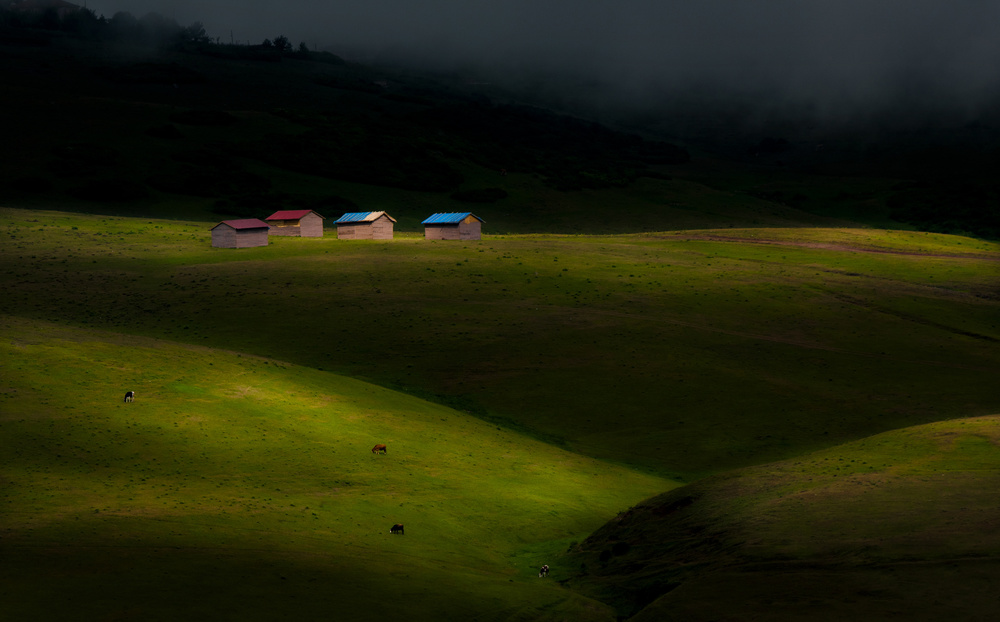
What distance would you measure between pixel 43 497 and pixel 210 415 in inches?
487

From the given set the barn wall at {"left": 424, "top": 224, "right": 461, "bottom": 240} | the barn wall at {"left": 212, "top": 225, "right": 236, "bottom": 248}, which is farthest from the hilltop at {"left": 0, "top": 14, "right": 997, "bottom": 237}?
the barn wall at {"left": 212, "top": 225, "right": 236, "bottom": 248}

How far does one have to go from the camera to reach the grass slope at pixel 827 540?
18641mm

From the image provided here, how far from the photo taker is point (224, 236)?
90812mm

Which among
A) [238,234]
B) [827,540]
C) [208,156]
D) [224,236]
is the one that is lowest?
[827,540]

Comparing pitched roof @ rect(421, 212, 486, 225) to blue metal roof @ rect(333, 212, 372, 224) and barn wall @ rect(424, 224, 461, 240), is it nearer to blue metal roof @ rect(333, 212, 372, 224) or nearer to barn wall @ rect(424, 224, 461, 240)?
barn wall @ rect(424, 224, 461, 240)

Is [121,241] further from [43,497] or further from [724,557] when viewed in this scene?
[724,557]

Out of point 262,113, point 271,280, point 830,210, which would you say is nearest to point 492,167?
point 262,113

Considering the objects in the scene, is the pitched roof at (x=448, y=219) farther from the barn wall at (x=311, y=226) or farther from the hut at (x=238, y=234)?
the hut at (x=238, y=234)

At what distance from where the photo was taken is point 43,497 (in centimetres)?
2716

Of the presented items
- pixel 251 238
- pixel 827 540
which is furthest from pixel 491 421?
pixel 251 238

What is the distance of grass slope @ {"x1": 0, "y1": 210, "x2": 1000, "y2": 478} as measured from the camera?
50.3 meters

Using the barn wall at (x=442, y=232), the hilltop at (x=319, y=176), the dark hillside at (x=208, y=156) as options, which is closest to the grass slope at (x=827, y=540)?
the barn wall at (x=442, y=232)

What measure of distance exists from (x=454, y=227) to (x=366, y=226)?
31.8ft

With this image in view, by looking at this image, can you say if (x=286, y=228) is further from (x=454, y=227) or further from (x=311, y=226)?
(x=454, y=227)
